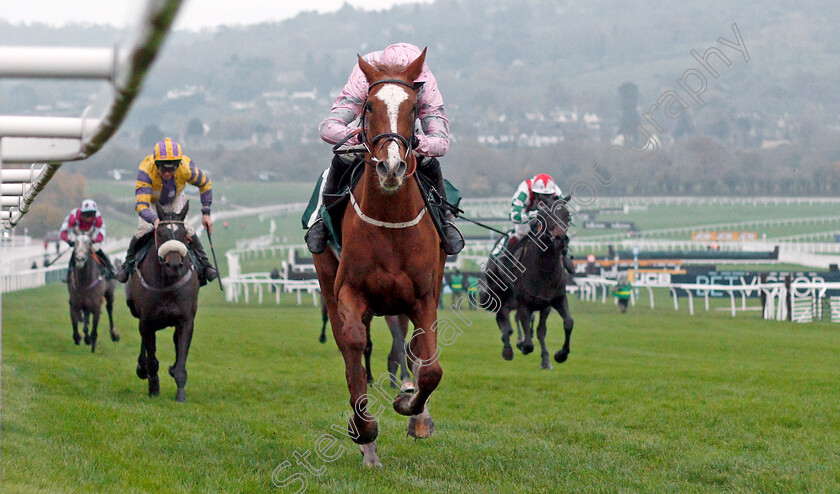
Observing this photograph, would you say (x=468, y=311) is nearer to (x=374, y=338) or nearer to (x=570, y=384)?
(x=374, y=338)

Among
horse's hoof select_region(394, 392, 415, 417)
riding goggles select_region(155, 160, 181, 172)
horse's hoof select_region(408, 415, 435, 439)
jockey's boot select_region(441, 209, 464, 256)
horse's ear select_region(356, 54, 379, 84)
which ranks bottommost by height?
horse's hoof select_region(408, 415, 435, 439)

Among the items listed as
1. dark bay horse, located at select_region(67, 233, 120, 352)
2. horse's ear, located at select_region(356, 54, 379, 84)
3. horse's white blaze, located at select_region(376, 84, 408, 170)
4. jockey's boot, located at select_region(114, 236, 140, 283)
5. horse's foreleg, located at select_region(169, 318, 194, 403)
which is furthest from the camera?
dark bay horse, located at select_region(67, 233, 120, 352)

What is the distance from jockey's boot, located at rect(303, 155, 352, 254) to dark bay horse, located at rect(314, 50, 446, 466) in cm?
50

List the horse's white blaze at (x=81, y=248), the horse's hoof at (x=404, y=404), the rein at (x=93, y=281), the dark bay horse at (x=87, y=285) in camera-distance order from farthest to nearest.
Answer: the rein at (x=93, y=281) < the dark bay horse at (x=87, y=285) < the horse's white blaze at (x=81, y=248) < the horse's hoof at (x=404, y=404)

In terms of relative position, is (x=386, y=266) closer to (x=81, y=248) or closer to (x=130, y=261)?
(x=130, y=261)

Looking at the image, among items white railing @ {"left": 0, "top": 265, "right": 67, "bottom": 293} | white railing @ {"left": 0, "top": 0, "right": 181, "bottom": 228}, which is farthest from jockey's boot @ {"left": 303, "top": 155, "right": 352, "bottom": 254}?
white railing @ {"left": 0, "top": 265, "right": 67, "bottom": 293}

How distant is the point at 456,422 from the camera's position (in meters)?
7.74

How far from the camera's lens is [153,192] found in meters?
9.32

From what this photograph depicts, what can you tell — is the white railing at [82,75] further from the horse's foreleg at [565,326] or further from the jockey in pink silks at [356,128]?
the horse's foreleg at [565,326]

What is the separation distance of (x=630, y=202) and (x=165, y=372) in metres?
67.0

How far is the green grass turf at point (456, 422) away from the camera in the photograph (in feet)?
18.0

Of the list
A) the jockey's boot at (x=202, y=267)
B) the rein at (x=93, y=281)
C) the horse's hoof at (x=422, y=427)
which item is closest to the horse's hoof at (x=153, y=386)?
the jockey's boot at (x=202, y=267)

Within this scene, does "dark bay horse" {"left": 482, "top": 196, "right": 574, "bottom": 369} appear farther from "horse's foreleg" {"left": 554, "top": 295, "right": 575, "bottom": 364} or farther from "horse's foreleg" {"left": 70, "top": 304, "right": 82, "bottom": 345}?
"horse's foreleg" {"left": 70, "top": 304, "right": 82, "bottom": 345}

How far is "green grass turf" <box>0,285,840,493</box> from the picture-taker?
5.50 m
